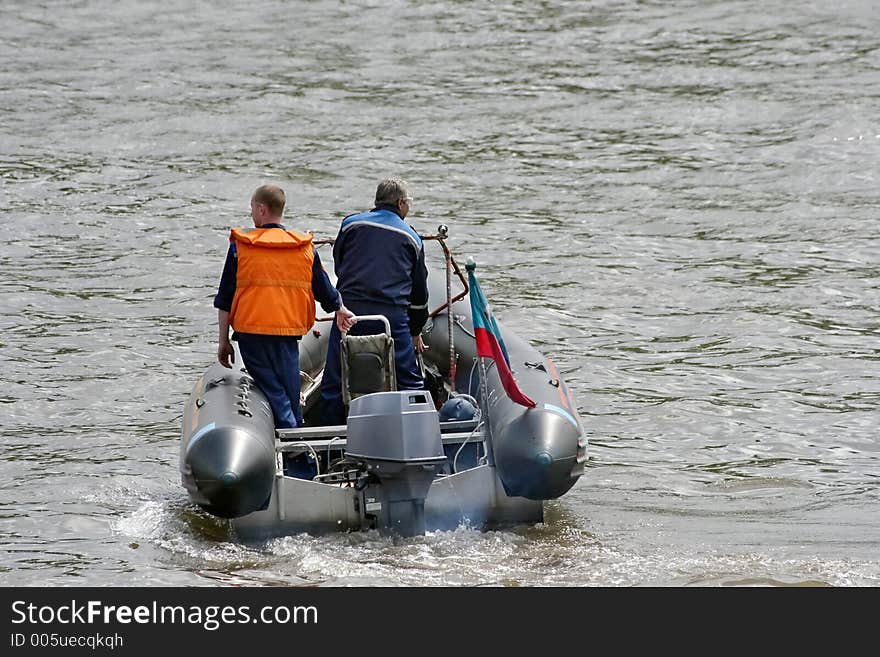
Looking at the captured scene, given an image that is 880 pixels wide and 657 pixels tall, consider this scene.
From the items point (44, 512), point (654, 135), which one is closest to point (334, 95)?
point (654, 135)

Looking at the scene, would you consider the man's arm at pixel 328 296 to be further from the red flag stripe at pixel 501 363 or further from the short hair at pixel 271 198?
the red flag stripe at pixel 501 363

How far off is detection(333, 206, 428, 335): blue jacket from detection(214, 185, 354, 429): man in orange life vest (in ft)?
0.97

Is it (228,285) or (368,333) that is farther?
(368,333)

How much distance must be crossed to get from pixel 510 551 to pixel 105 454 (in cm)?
284

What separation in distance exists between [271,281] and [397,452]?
939 mm

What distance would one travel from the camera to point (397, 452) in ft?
18.8

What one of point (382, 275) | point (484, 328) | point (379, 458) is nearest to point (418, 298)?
point (382, 275)

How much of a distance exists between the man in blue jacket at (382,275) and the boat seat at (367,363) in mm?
109

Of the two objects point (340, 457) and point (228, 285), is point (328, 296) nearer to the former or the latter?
point (228, 285)

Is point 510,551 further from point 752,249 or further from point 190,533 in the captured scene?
point 752,249

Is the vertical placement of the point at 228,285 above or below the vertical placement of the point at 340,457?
above

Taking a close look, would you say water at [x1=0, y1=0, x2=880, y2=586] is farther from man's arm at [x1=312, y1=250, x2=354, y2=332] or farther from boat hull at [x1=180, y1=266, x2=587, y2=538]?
man's arm at [x1=312, y1=250, x2=354, y2=332]

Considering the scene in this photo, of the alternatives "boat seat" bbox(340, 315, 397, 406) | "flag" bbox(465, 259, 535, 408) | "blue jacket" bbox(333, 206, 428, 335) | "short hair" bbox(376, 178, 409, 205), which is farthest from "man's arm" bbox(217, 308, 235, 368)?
"flag" bbox(465, 259, 535, 408)

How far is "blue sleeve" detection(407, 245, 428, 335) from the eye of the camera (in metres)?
6.65
